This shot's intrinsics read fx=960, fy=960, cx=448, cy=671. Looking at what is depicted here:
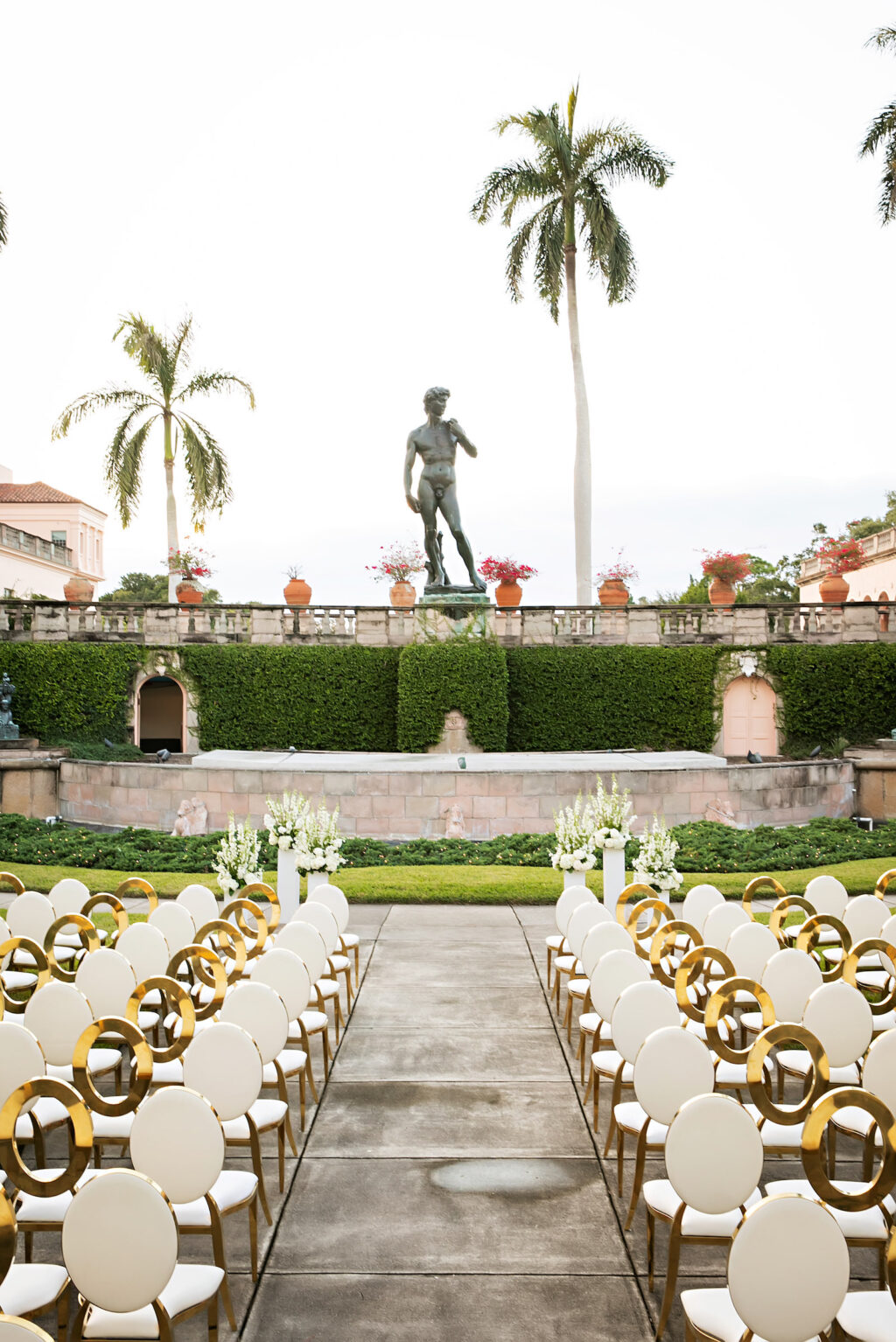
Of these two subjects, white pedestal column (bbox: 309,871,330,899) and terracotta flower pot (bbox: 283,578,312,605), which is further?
terracotta flower pot (bbox: 283,578,312,605)

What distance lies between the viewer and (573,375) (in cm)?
2930

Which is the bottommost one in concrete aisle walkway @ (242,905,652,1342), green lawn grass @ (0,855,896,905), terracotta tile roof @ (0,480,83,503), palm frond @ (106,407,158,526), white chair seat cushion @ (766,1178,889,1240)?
green lawn grass @ (0,855,896,905)

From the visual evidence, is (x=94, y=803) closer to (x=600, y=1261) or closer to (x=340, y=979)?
(x=340, y=979)

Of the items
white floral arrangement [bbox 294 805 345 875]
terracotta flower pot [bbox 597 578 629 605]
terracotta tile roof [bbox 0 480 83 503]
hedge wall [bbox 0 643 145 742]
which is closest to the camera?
white floral arrangement [bbox 294 805 345 875]

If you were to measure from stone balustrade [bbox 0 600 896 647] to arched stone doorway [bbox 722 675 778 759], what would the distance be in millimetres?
1102

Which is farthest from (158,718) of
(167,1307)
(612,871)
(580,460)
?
Answer: (167,1307)

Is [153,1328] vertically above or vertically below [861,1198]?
below

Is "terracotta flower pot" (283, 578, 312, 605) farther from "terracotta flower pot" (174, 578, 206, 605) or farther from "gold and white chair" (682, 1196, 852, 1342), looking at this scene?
"gold and white chair" (682, 1196, 852, 1342)

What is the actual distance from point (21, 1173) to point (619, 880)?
6891 mm

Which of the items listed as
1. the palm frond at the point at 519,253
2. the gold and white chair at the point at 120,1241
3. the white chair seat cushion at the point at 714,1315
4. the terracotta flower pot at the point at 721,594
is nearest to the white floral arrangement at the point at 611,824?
the white chair seat cushion at the point at 714,1315

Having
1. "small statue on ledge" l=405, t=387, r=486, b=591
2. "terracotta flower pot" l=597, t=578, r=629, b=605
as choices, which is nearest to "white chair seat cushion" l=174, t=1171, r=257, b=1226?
"small statue on ledge" l=405, t=387, r=486, b=591

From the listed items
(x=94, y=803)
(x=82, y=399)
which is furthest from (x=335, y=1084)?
(x=82, y=399)

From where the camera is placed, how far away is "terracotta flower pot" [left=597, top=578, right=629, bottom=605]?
24703 mm

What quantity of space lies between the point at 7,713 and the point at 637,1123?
19.9 m
